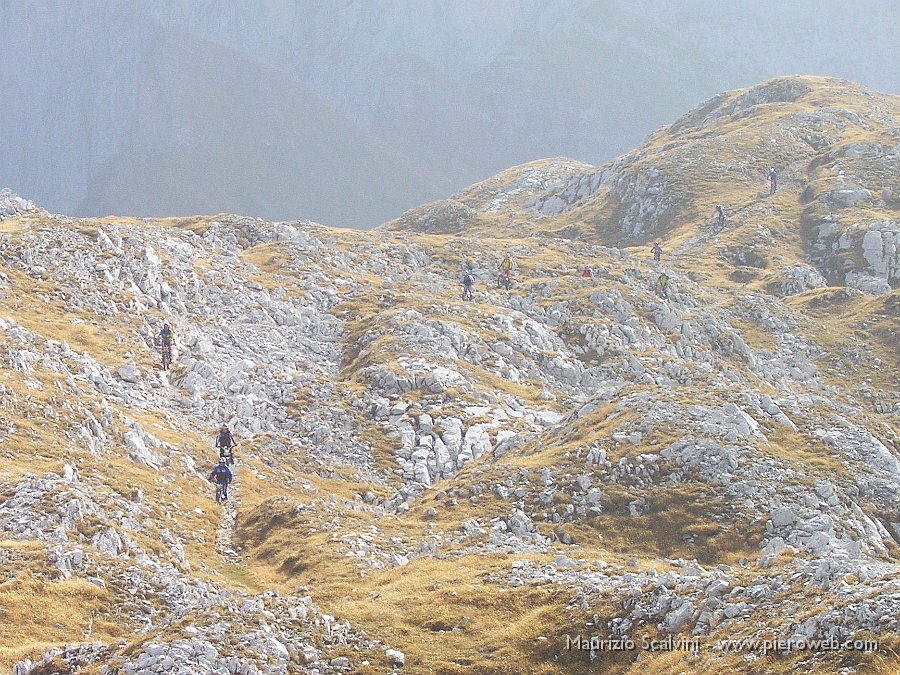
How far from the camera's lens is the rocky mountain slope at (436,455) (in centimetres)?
2181

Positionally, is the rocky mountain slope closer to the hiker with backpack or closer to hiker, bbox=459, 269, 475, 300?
hiker, bbox=459, 269, 475, 300

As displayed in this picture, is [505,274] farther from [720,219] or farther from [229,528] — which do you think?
[229,528]

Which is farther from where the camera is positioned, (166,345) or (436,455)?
(166,345)

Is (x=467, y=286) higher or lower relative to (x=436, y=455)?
higher

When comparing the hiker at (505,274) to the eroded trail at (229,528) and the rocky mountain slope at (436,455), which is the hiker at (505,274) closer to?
the rocky mountain slope at (436,455)

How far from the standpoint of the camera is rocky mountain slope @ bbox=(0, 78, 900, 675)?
21812mm

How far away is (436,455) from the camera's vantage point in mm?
49781

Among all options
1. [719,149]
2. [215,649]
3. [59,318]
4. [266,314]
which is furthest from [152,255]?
[719,149]

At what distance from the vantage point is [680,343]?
76750mm

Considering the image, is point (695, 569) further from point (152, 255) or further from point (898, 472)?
point (152, 255)

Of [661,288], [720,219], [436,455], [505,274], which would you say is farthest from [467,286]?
[720,219]

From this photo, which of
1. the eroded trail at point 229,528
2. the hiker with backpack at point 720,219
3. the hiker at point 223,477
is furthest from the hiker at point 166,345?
the hiker with backpack at point 720,219

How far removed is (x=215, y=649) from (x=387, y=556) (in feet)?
41.2

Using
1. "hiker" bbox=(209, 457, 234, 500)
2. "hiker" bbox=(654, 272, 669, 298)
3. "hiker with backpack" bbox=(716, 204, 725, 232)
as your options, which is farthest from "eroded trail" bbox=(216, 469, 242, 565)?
"hiker with backpack" bbox=(716, 204, 725, 232)
